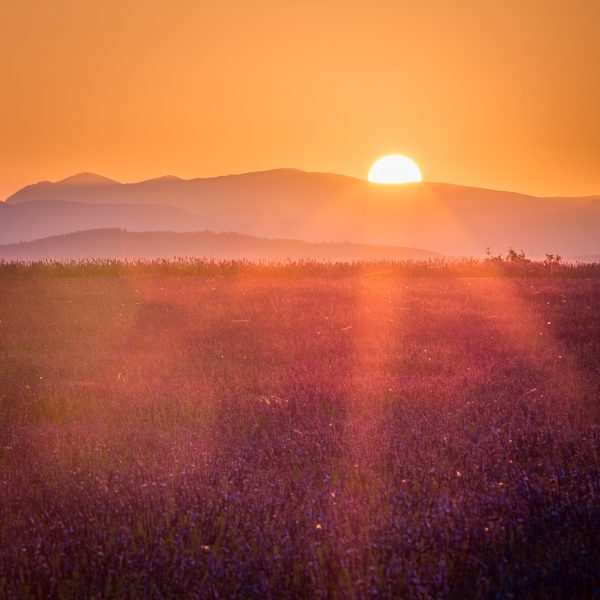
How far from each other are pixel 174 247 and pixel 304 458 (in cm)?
7059

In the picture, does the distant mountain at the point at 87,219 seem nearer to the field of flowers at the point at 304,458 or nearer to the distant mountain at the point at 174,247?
the distant mountain at the point at 174,247

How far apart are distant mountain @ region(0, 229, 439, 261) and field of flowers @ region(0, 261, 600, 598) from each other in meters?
55.9

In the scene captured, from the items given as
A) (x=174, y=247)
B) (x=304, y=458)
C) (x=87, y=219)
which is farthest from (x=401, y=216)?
(x=304, y=458)

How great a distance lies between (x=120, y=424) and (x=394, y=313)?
6273 millimetres

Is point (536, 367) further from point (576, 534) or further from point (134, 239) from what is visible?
point (134, 239)

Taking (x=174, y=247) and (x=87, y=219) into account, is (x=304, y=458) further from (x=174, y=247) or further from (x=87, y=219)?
(x=87, y=219)

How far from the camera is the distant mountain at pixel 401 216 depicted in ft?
408

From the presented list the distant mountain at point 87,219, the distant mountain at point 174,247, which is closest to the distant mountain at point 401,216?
the distant mountain at point 87,219

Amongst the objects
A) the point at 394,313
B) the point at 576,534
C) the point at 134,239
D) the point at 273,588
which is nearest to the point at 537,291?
the point at 394,313

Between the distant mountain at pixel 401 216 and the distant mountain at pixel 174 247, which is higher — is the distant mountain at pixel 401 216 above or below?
above

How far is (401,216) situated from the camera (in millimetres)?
126062

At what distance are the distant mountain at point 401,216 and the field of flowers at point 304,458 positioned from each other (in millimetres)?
101663

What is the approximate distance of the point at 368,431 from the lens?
4.90m

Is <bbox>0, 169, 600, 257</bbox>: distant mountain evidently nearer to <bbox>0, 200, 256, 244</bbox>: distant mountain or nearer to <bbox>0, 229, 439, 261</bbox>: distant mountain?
<bbox>0, 200, 256, 244</bbox>: distant mountain
